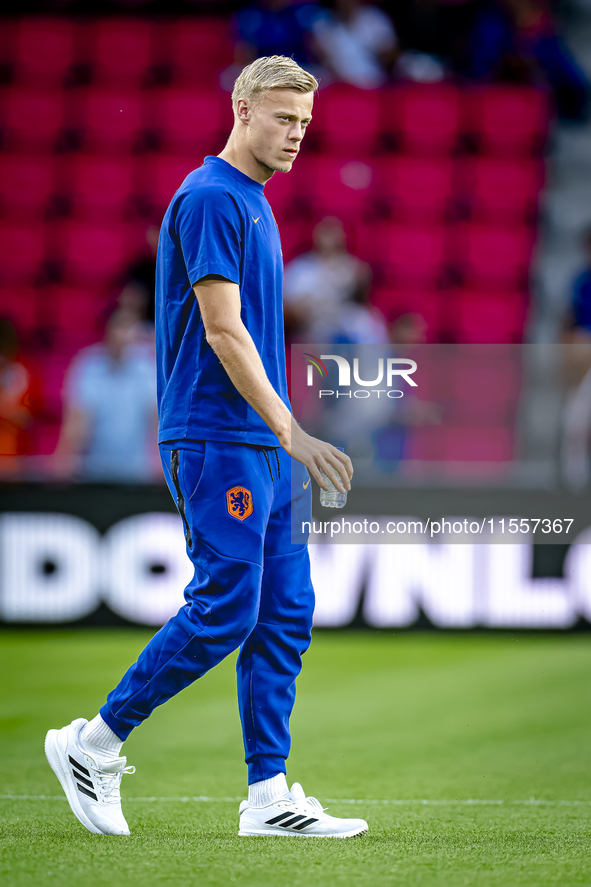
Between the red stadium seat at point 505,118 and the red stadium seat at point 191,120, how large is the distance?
214cm

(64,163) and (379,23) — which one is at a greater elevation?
(379,23)

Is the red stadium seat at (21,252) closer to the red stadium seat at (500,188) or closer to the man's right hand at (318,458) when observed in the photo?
the red stadium seat at (500,188)

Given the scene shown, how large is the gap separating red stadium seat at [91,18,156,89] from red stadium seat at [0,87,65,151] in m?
0.55

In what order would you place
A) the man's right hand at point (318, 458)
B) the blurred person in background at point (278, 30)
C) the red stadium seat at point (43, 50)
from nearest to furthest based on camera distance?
the man's right hand at point (318, 458)
the blurred person in background at point (278, 30)
the red stadium seat at point (43, 50)

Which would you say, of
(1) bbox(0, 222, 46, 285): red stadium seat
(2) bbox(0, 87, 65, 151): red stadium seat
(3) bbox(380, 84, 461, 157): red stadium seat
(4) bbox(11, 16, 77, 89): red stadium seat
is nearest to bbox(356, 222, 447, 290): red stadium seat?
(3) bbox(380, 84, 461, 157): red stadium seat

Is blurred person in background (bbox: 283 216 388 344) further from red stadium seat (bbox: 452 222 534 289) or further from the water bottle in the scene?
the water bottle

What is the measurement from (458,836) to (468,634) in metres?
3.53

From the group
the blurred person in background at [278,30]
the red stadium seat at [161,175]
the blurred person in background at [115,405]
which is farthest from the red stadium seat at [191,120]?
the blurred person in background at [115,405]

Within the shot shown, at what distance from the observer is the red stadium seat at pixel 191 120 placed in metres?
9.64

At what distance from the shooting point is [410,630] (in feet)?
21.5

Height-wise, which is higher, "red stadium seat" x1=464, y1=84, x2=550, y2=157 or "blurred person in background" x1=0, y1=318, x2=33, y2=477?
"red stadium seat" x1=464, y1=84, x2=550, y2=157

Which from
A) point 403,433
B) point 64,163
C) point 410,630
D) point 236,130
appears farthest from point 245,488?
point 64,163

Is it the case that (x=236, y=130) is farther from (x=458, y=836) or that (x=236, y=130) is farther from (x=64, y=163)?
(x=64, y=163)

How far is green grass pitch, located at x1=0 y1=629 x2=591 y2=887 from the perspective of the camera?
8.79 feet
